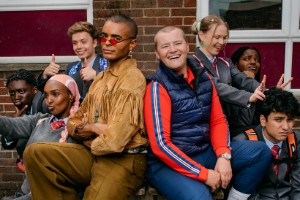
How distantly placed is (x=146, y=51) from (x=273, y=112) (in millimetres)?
1886

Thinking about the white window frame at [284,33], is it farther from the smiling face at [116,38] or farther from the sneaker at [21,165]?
the sneaker at [21,165]

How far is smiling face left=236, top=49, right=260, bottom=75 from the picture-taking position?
13.6ft

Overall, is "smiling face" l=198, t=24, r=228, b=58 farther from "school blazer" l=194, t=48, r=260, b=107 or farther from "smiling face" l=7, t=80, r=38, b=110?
"smiling face" l=7, t=80, r=38, b=110

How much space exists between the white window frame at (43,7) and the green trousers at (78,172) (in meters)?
2.17

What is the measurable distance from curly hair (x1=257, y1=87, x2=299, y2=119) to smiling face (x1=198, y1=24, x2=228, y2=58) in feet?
1.95

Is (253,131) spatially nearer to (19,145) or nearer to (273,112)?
(273,112)

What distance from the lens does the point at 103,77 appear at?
3324 mm

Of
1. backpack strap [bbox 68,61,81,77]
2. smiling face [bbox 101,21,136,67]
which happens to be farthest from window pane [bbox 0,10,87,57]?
smiling face [bbox 101,21,136,67]

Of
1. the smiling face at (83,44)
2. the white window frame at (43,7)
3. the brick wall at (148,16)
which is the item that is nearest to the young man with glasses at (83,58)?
the smiling face at (83,44)

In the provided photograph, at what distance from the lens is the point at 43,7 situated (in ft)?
16.7

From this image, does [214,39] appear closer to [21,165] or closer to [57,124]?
[57,124]

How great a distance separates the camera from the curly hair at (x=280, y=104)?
10.9 ft

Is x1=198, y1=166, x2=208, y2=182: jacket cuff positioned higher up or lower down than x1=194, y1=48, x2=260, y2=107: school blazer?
lower down

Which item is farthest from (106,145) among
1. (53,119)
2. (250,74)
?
(250,74)
